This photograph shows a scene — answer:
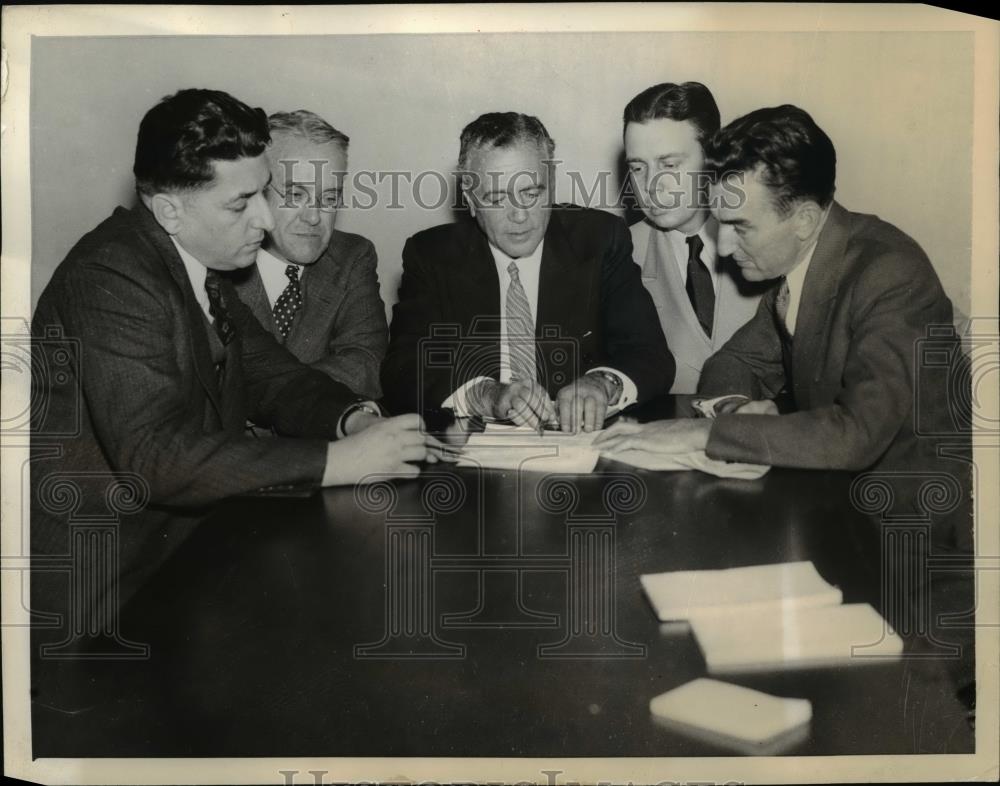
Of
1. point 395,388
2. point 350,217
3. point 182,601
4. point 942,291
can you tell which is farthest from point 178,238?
point 942,291

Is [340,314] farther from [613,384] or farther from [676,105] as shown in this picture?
[676,105]

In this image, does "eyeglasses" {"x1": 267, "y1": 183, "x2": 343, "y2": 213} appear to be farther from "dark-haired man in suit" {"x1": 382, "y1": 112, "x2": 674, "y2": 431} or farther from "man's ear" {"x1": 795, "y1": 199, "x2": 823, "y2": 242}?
"man's ear" {"x1": 795, "y1": 199, "x2": 823, "y2": 242}

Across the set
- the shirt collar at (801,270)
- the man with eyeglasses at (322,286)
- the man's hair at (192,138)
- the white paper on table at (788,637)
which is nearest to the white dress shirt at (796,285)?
the shirt collar at (801,270)

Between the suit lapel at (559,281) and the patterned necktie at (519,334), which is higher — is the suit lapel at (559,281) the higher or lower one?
the higher one

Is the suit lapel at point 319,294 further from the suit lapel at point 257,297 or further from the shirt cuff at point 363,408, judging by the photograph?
the shirt cuff at point 363,408

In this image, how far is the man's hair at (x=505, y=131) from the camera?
2.84m

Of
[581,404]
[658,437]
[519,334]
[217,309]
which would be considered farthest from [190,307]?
[658,437]

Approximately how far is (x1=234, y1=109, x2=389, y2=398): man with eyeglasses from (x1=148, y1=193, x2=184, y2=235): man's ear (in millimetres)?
191

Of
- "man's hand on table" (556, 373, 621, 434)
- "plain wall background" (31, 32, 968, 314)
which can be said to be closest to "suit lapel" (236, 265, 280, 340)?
"plain wall background" (31, 32, 968, 314)

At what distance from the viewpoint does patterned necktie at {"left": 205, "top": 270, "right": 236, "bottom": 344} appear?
9.36ft

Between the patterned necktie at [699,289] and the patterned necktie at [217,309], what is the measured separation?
1120mm

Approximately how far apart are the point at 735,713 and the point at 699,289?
1015 millimetres

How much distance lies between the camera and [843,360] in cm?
286

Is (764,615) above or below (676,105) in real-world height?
below
